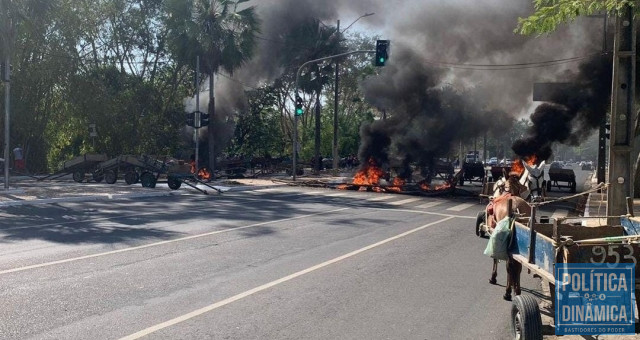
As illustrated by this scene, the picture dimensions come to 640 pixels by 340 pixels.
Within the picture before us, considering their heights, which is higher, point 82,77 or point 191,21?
point 191,21

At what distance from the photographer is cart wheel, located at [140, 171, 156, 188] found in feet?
88.3

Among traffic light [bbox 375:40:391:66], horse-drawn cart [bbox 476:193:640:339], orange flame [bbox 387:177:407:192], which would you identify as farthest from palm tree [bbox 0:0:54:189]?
horse-drawn cart [bbox 476:193:640:339]

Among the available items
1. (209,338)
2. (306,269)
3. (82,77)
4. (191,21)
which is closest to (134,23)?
A: (82,77)

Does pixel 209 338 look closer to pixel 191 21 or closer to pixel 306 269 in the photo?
pixel 306 269

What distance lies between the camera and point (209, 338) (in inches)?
238

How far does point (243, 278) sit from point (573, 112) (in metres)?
22.3

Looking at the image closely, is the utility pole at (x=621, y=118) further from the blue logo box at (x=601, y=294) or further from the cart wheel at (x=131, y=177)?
the cart wheel at (x=131, y=177)

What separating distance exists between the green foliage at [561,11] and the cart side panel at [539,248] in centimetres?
A: 268

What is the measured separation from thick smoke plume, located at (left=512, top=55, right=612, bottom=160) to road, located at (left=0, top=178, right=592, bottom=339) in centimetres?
1296

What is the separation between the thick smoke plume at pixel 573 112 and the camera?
86.3 ft

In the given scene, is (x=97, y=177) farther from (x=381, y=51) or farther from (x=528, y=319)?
(x=528, y=319)

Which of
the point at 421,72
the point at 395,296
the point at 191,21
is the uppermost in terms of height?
the point at 191,21

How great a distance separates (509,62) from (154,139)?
2376 cm

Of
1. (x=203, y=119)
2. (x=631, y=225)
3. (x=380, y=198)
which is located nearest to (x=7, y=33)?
(x=203, y=119)
